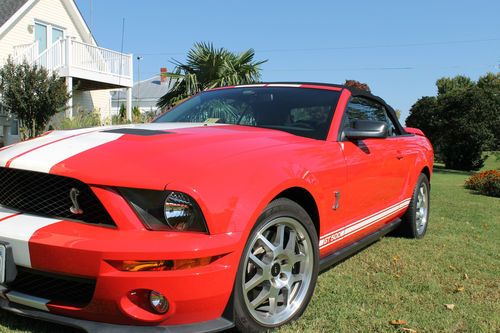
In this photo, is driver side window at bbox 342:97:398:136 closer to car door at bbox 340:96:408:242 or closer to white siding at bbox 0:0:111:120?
car door at bbox 340:96:408:242

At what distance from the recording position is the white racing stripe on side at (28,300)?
208 cm

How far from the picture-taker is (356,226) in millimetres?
3426

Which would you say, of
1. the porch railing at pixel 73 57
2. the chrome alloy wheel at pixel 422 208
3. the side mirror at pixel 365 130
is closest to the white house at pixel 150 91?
the porch railing at pixel 73 57

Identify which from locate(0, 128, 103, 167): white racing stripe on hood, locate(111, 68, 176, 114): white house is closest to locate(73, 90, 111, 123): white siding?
locate(0, 128, 103, 167): white racing stripe on hood

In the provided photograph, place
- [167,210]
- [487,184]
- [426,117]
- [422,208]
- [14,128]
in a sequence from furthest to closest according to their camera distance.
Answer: [426,117] < [14,128] < [487,184] < [422,208] < [167,210]

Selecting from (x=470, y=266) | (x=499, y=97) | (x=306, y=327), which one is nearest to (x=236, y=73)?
(x=470, y=266)

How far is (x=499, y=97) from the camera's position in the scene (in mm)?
26188

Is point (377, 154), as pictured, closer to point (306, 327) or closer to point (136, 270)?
point (306, 327)

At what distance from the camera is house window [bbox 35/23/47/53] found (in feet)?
62.0

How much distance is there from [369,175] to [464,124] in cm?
2598

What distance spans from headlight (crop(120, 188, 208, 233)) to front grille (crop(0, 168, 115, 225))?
15 centimetres

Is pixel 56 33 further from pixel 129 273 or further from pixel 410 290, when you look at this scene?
pixel 129 273

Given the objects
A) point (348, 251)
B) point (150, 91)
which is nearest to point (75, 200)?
point (348, 251)

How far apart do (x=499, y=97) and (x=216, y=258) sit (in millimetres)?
28475
